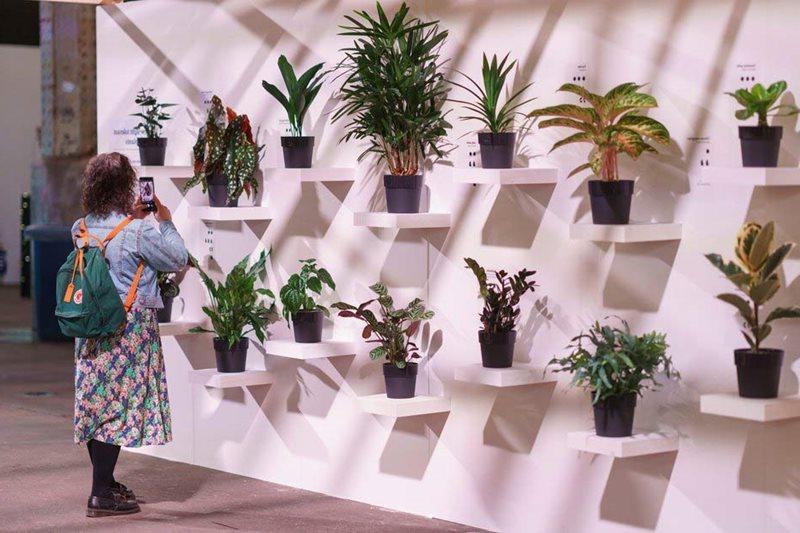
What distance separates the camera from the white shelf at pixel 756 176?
432cm

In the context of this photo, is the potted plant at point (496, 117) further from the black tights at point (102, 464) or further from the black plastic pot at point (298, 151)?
the black tights at point (102, 464)

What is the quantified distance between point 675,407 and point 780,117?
1.14 metres

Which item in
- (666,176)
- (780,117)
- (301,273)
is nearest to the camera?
(780,117)

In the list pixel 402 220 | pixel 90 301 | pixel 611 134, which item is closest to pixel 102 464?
pixel 90 301

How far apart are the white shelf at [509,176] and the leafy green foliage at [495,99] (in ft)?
0.69

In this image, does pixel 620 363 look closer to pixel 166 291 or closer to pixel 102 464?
pixel 102 464

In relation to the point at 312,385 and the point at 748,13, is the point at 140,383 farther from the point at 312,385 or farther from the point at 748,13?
the point at 748,13

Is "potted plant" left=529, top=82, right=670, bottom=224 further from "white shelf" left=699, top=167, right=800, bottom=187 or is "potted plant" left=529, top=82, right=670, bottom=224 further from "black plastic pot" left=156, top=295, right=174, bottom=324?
"black plastic pot" left=156, top=295, right=174, bottom=324

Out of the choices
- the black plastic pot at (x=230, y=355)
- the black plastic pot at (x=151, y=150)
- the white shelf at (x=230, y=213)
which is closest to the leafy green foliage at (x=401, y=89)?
the white shelf at (x=230, y=213)

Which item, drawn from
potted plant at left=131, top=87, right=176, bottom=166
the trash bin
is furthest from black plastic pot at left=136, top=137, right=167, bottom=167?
the trash bin

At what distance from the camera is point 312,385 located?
6.47 meters

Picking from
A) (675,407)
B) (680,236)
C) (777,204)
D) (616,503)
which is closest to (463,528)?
(616,503)

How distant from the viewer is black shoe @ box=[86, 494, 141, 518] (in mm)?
5876

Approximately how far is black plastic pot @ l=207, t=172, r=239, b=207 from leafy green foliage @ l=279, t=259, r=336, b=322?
1.98ft
